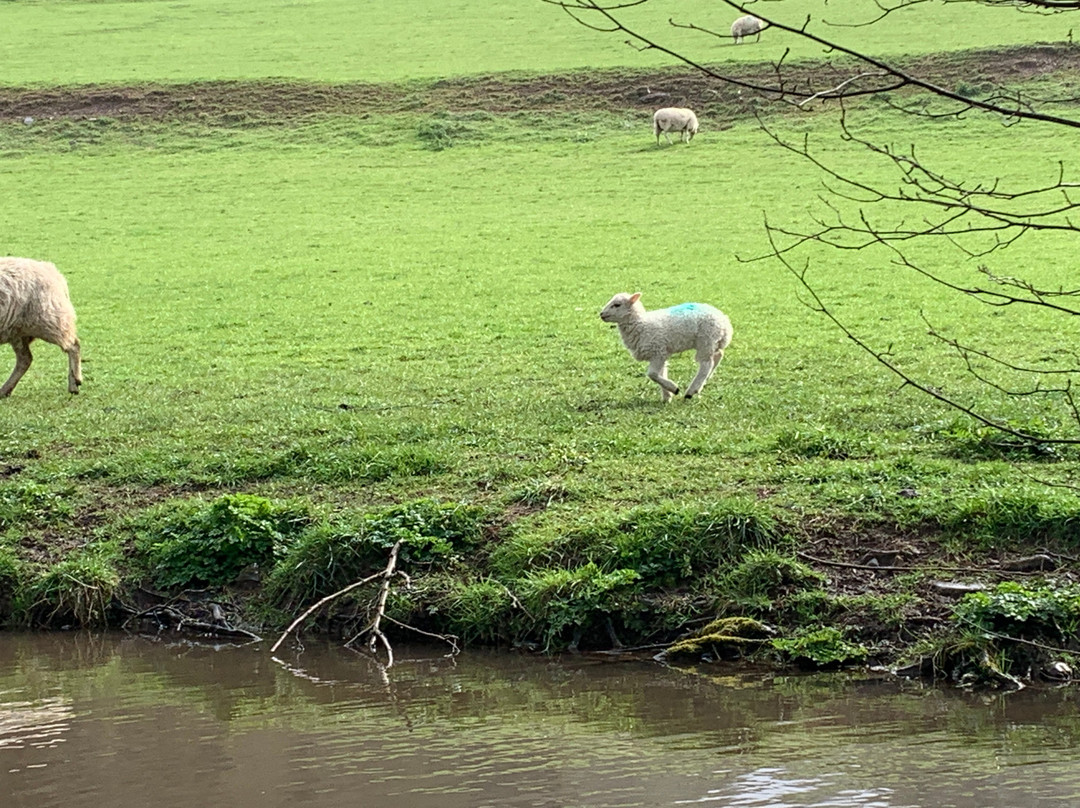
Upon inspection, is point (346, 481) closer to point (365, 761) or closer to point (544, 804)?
point (365, 761)

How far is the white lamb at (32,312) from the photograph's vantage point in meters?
14.9

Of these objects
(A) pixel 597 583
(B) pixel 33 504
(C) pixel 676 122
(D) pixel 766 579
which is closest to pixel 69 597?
(B) pixel 33 504

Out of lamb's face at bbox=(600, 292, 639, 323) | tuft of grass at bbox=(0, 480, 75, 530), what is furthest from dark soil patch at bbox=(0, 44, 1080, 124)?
tuft of grass at bbox=(0, 480, 75, 530)

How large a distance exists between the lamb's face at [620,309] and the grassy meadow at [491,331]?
840 mm

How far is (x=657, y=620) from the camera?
854 cm

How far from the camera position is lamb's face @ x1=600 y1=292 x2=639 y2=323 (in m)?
A: 13.2

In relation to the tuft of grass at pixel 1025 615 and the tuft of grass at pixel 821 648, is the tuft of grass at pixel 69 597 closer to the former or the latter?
the tuft of grass at pixel 821 648

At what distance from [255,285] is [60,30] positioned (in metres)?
37.1

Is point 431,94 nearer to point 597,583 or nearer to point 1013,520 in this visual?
point 597,583

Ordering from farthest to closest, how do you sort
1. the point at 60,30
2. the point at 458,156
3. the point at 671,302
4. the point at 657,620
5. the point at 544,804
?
the point at 60,30 < the point at 458,156 < the point at 671,302 < the point at 657,620 < the point at 544,804

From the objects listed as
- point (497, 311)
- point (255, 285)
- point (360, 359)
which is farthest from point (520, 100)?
point (360, 359)

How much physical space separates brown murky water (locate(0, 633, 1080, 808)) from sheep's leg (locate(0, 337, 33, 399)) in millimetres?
7443

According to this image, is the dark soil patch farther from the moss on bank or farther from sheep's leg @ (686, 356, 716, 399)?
the moss on bank

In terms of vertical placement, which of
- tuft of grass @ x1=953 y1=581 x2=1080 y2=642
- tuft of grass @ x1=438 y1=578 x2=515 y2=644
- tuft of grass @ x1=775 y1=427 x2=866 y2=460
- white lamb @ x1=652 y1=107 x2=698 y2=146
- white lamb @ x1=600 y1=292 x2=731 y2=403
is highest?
white lamb @ x1=652 y1=107 x2=698 y2=146
